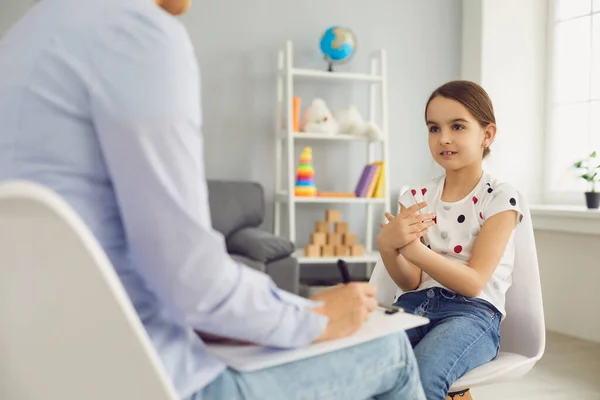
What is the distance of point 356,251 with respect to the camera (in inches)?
154

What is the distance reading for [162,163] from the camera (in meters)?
0.71

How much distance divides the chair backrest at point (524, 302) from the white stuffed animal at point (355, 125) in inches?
94.6

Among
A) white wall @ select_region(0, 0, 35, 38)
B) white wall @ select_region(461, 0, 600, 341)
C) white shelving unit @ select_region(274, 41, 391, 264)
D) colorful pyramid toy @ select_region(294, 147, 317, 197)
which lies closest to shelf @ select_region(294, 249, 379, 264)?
white shelving unit @ select_region(274, 41, 391, 264)

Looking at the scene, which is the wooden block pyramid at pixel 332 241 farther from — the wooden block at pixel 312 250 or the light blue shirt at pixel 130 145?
the light blue shirt at pixel 130 145

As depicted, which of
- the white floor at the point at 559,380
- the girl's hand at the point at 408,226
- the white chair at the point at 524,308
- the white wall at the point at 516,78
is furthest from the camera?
the white wall at the point at 516,78

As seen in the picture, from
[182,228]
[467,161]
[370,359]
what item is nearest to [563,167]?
[467,161]

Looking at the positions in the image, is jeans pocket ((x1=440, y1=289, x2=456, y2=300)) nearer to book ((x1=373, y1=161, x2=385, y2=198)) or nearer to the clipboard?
the clipboard

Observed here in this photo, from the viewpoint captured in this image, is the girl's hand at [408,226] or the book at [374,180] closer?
the girl's hand at [408,226]

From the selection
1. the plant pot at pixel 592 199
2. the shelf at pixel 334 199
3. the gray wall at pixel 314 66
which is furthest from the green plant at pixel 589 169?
the shelf at pixel 334 199

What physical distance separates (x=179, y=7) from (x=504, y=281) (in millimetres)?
1020

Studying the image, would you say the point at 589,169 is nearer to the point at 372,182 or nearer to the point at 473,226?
the point at 372,182

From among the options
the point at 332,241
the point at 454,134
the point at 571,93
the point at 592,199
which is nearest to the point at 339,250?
the point at 332,241

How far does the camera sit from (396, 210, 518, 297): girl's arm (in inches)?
57.1

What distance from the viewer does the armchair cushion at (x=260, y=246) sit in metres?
3.24
